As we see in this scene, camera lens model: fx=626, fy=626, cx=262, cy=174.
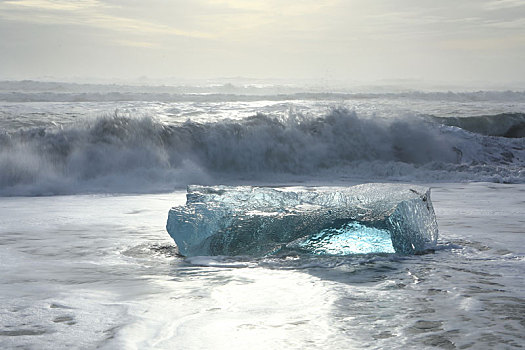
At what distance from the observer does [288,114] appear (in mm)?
12812

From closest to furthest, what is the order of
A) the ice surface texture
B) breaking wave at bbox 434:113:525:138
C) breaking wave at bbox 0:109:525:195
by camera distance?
the ice surface texture, breaking wave at bbox 0:109:525:195, breaking wave at bbox 434:113:525:138

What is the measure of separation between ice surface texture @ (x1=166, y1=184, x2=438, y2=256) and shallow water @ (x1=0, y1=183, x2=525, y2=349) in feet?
0.38

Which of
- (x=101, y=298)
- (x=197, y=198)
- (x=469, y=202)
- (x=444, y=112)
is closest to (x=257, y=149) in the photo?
(x=469, y=202)

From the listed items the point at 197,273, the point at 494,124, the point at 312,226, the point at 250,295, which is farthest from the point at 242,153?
the point at 494,124

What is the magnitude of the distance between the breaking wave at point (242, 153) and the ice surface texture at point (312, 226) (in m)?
3.95

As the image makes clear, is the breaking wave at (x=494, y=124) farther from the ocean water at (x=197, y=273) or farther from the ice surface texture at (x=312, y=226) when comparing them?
the ice surface texture at (x=312, y=226)

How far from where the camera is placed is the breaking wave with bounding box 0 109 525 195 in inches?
353

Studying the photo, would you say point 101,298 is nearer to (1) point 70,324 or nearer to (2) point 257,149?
(1) point 70,324

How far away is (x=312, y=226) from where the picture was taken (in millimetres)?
4109

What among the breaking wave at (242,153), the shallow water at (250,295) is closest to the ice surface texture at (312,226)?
the shallow water at (250,295)

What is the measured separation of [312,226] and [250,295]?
105 centimetres

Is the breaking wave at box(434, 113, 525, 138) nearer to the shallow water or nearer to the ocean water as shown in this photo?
the ocean water

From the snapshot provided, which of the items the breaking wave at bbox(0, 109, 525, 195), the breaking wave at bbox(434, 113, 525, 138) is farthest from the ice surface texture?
the breaking wave at bbox(434, 113, 525, 138)

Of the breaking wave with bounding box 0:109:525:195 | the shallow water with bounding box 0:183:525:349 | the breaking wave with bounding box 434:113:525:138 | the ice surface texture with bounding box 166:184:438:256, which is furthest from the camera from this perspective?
the breaking wave with bounding box 434:113:525:138
